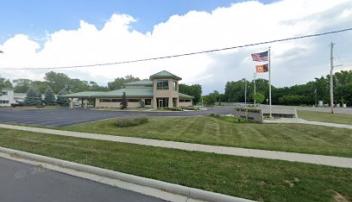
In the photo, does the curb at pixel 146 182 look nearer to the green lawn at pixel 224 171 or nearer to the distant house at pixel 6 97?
the green lawn at pixel 224 171

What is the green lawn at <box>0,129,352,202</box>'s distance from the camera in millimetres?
5262

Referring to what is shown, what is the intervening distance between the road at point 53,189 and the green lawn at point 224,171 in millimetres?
960

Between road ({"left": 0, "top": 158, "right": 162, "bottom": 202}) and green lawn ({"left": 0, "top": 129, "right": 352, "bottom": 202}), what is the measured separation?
3.15 feet

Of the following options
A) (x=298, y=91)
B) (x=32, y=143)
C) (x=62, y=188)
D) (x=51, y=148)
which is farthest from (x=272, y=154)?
(x=298, y=91)

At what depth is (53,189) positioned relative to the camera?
5.82 metres

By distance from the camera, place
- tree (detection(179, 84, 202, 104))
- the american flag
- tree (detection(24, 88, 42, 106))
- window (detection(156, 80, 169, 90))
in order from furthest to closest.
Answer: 1. tree (detection(179, 84, 202, 104))
2. tree (detection(24, 88, 42, 106))
3. window (detection(156, 80, 169, 90))
4. the american flag

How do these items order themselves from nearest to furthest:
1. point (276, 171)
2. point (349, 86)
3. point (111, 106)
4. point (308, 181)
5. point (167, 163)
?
1. point (308, 181)
2. point (276, 171)
3. point (167, 163)
4. point (111, 106)
5. point (349, 86)

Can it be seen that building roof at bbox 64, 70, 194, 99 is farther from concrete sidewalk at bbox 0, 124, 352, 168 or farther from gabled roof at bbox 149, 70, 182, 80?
concrete sidewalk at bbox 0, 124, 352, 168

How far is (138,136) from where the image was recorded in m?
12.4

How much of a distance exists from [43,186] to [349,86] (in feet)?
272

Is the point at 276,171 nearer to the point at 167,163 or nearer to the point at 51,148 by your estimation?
the point at 167,163

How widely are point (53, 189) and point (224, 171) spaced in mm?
3919

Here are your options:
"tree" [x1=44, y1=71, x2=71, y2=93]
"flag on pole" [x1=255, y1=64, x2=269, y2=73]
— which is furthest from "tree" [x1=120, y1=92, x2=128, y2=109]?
"tree" [x1=44, y1=71, x2=71, y2=93]

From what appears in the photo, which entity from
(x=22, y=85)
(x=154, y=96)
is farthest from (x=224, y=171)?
(x=22, y=85)
